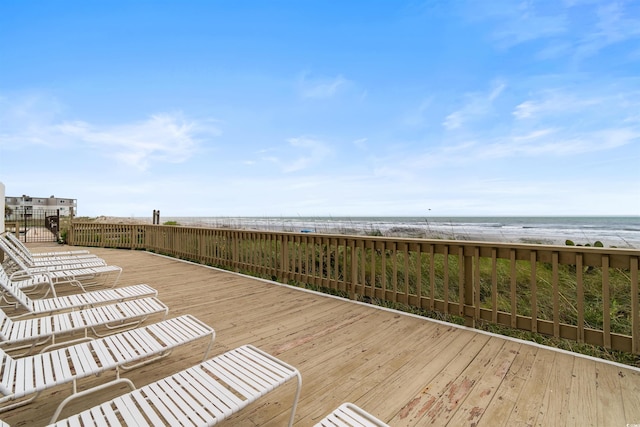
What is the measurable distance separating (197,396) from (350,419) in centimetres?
69

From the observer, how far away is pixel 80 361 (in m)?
1.59

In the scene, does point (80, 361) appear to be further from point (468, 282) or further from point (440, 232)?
point (440, 232)

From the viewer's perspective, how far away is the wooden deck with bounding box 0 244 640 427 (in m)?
1.65

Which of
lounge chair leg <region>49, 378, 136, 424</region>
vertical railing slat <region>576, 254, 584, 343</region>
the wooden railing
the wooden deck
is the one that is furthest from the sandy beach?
lounge chair leg <region>49, 378, 136, 424</region>

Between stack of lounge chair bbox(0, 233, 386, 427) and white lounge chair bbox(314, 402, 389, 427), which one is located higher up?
stack of lounge chair bbox(0, 233, 386, 427)

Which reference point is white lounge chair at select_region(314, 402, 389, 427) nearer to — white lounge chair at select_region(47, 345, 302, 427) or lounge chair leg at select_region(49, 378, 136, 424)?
white lounge chair at select_region(47, 345, 302, 427)

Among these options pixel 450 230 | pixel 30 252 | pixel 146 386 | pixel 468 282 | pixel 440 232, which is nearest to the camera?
pixel 146 386

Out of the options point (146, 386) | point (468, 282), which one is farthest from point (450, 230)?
point (146, 386)

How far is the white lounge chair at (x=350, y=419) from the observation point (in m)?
1.14

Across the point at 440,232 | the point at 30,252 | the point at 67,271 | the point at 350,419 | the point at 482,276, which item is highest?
the point at 440,232

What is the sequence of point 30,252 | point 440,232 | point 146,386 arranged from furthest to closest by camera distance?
Result: point 440,232, point 30,252, point 146,386

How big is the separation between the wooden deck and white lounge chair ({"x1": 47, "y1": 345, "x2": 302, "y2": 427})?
338 mm

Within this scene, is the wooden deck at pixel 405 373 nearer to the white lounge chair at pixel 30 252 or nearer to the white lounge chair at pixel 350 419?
the white lounge chair at pixel 350 419

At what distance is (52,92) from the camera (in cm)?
847
